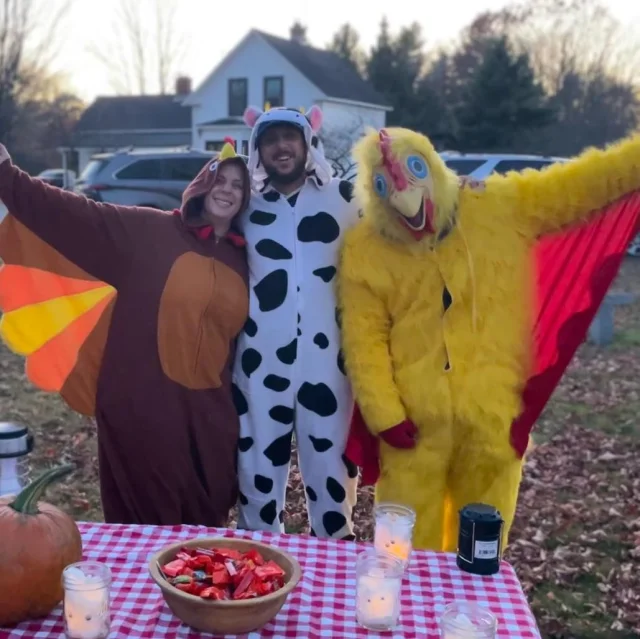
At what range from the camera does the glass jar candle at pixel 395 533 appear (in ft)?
6.56

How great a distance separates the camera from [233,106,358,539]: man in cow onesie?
278 centimetres

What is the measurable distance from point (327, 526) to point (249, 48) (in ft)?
88.0

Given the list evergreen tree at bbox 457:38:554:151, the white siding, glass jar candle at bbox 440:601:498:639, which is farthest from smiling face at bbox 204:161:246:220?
the white siding

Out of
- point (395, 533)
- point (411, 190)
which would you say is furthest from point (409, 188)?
point (395, 533)

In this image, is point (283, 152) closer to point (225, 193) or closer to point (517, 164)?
point (225, 193)

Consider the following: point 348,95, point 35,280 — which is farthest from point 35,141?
point 35,280

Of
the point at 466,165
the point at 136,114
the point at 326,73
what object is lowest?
the point at 466,165

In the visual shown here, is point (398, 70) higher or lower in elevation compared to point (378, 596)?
higher

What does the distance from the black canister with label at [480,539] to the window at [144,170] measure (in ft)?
37.2

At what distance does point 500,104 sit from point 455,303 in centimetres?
2185

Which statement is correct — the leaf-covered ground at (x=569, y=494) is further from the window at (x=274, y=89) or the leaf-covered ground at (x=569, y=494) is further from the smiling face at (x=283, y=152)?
the window at (x=274, y=89)

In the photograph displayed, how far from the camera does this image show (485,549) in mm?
→ 1962

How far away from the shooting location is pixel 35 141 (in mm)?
29031

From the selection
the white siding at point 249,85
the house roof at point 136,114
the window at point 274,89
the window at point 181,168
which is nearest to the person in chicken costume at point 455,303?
the window at point 181,168
